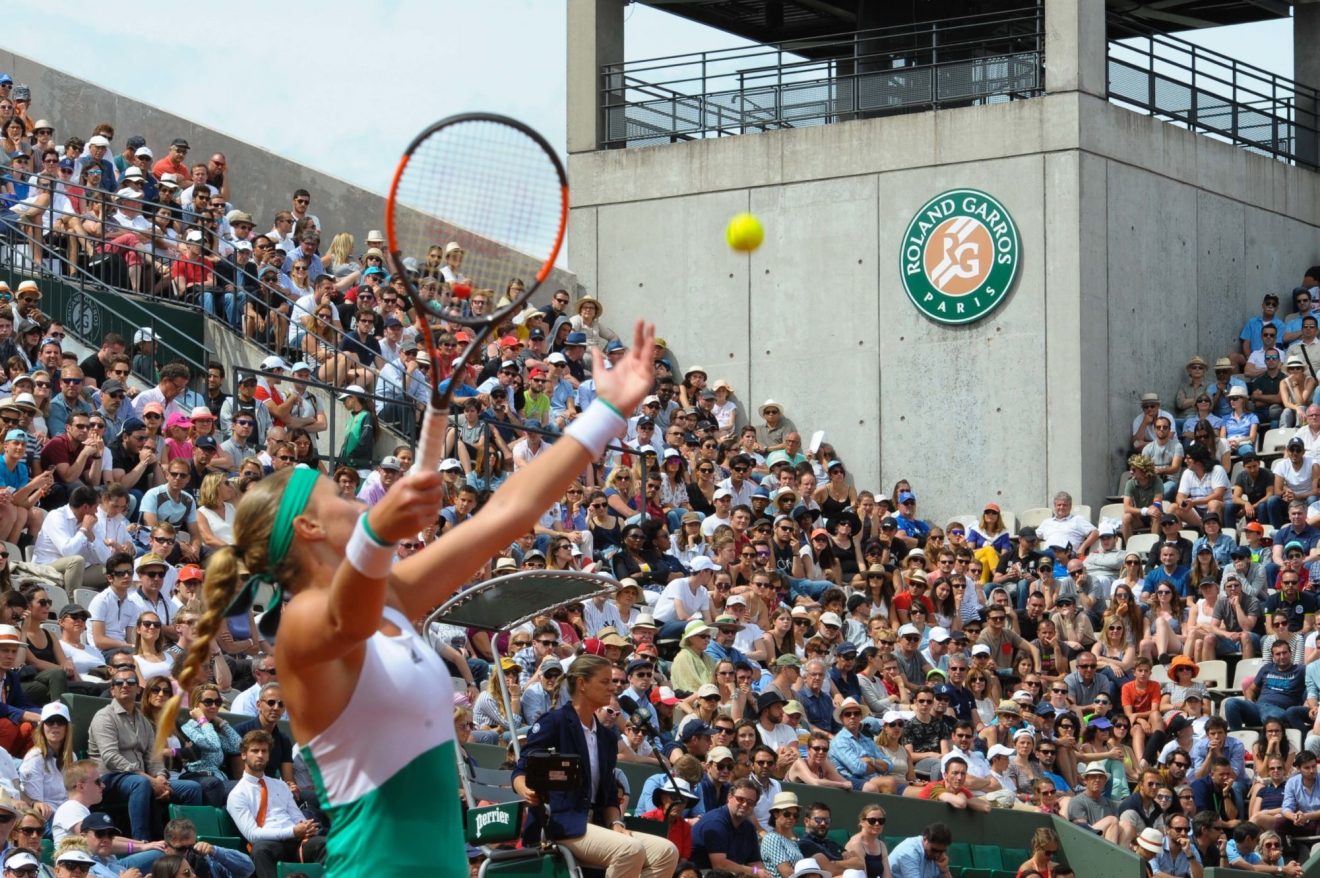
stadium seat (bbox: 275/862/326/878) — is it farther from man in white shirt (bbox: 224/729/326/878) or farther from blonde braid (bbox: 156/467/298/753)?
blonde braid (bbox: 156/467/298/753)

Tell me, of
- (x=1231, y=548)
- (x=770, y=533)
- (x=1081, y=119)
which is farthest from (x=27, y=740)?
(x=1081, y=119)

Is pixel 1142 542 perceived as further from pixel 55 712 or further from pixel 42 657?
pixel 55 712

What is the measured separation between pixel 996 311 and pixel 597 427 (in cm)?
2211

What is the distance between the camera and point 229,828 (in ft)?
42.5

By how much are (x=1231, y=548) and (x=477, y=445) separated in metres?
7.25

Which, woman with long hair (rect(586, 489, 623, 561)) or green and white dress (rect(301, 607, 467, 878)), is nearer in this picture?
green and white dress (rect(301, 607, 467, 878))

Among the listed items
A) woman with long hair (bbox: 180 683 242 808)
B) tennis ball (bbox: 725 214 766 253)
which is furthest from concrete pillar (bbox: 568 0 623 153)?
woman with long hair (bbox: 180 683 242 808)

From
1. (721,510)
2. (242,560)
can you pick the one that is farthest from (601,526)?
(242,560)

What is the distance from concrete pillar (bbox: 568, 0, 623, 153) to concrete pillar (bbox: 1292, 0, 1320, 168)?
28.7ft

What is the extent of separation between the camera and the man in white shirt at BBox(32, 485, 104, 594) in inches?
607

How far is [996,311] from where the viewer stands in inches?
1016

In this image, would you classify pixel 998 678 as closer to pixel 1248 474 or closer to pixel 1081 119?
pixel 1248 474

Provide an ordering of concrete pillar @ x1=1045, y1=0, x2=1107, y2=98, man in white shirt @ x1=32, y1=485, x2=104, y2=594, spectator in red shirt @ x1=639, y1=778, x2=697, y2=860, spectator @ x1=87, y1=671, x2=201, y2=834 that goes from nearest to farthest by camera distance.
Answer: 1. spectator @ x1=87, y1=671, x2=201, y2=834
2. spectator in red shirt @ x1=639, y1=778, x2=697, y2=860
3. man in white shirt @ x1=32, y1=485, x2=104, y2=594
4. concrete pillar @ x1=1045, y1=0, x2=1107, y2=98

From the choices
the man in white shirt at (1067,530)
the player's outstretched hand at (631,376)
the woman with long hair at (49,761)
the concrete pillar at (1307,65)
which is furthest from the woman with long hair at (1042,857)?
the concrete pillar at (1307,65)
